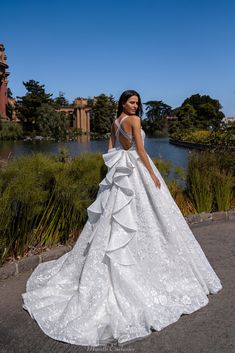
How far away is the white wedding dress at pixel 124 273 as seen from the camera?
2.96m

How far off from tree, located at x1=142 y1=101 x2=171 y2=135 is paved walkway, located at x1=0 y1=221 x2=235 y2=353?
93634mm

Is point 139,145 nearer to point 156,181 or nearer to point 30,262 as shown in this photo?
point 156,181

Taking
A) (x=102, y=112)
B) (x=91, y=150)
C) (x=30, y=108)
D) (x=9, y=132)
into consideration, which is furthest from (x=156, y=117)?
(x=91, y=150)

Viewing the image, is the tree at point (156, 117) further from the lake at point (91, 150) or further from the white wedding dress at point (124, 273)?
the white wedding dress at point (124, 273)

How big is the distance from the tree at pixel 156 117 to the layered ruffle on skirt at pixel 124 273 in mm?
93376

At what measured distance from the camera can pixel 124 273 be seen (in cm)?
320

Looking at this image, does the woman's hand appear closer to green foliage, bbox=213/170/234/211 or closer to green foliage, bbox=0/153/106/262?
green foliage, bbox=0/153/106/262

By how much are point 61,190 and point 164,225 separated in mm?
1644

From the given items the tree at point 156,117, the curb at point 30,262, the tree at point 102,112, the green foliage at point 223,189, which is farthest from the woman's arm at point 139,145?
the tree at point 156,117

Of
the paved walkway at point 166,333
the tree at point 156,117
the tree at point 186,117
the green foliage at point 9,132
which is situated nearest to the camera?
the paved walkway at point 166,333

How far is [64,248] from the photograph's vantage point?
4.67 meters

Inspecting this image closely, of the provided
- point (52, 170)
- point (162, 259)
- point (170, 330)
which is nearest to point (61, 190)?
point (52, 170)

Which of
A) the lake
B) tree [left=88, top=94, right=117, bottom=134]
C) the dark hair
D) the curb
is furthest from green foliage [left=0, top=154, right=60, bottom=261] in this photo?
tree [left=88, top=94, right=117, bottom=134]

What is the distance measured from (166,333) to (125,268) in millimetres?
621
